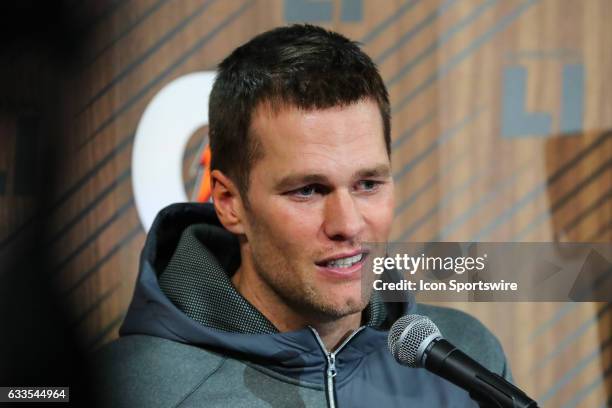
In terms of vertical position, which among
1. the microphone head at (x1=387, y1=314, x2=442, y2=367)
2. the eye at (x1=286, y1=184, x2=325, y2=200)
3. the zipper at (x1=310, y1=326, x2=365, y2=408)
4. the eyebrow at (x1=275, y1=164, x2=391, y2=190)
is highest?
the eyebrow at (x1=275, y1=164, x2=391, y2=190)

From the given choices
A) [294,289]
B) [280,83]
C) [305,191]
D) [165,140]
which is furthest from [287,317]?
[165,140]

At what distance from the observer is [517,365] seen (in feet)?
4.33

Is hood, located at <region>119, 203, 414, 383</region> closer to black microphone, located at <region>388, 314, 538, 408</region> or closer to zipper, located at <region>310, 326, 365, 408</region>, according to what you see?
zipper, located at <region>310, 326, 365, 408</region>

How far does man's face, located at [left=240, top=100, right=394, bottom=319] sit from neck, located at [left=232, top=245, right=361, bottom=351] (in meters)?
0.03

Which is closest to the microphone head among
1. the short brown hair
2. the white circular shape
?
the short brown hair

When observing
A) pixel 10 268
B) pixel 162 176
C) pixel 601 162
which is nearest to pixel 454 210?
pixel 601 162

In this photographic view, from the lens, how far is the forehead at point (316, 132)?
87 centimetres

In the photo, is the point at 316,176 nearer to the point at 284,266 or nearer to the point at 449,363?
the point at 284,266

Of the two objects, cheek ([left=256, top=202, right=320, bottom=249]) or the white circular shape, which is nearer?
cheek ([left=256, top=202, right=320, bottom=249])

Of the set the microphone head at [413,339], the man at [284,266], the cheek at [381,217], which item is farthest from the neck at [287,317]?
the microphone head at [413,339]

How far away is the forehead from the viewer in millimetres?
867

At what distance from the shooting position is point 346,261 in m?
0.86

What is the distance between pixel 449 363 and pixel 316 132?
0.34 metres

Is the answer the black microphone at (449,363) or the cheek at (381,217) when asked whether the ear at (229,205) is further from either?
the black microphone at (449,363)
